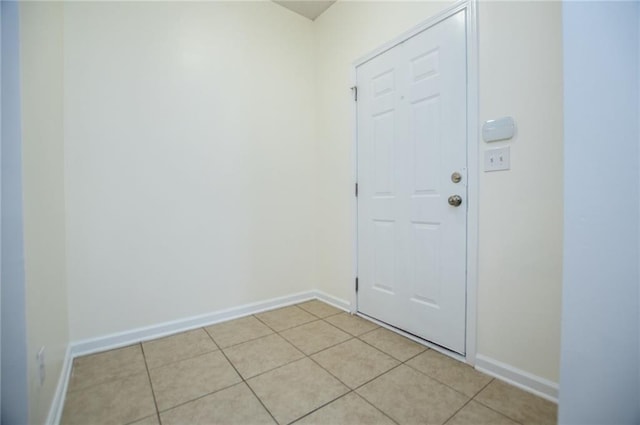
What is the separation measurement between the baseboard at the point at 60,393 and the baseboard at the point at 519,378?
2.08 meters

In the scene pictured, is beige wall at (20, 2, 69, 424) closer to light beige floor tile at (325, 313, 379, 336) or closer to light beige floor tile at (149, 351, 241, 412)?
light beige floor tile at (149, 351, 241, 412)

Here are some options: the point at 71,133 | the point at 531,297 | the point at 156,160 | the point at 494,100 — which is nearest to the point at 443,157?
the point at 494,100

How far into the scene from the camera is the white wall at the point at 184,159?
1.79 metres

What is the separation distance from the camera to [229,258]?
2.34 m

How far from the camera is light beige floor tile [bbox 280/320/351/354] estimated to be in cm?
185

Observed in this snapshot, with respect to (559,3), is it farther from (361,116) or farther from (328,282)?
(328,282)

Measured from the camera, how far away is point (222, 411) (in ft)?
4.16

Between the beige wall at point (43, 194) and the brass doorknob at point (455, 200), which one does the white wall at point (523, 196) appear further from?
the beige wall at point (43, 194)

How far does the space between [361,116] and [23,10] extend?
1952mm

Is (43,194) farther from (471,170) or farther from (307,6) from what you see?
(307,6)

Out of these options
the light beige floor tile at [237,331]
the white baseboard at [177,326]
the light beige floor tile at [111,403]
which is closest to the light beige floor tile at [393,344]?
the white baseboard at [177,326]

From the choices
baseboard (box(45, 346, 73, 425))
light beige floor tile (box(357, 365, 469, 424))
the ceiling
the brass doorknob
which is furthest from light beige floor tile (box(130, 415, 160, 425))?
the ceiling

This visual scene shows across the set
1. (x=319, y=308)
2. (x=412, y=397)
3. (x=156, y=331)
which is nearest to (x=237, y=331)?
(x=156, y=331)

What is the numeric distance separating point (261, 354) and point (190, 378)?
0.42m
